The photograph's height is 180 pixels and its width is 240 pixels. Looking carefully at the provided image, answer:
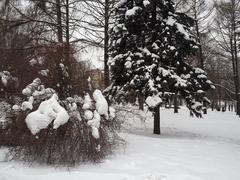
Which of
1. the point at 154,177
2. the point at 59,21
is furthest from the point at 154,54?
the point at 154,177

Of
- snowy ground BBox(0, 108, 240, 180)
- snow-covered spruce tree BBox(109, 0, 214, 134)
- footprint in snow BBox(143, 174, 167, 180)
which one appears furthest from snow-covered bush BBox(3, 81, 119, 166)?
snow-covered spruce tree BBox(109, 0, 214, 134)

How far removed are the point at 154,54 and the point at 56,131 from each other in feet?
18.8

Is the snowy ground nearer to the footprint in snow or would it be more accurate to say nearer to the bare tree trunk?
the footprint in snow

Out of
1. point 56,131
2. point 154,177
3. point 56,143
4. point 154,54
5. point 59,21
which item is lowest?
point 154,177

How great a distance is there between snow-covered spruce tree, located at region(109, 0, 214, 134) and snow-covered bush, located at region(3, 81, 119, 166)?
4166 millimetres

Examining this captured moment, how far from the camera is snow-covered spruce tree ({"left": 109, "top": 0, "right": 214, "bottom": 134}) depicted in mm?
10719

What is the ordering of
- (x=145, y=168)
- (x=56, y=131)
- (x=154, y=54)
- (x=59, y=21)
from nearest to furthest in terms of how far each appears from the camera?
1. (x=145, y=168)
2. (x=56, y=131)
3. (x=154, y=54)
4. (x=59, y=21)

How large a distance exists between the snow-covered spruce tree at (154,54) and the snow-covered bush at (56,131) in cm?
417

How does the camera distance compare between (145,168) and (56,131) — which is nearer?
(145,168)

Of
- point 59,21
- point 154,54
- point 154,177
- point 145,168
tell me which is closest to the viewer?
point 154,177

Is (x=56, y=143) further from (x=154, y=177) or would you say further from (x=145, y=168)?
(x=154, y=177)

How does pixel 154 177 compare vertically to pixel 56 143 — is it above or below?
below

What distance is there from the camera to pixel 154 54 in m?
10.8

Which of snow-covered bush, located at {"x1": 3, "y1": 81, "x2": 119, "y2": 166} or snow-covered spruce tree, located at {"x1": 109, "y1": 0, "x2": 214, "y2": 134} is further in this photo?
snow-covered spruce tree, located at {"x1": 109, "y1": 0, "x2": 214, "y2": 134}
